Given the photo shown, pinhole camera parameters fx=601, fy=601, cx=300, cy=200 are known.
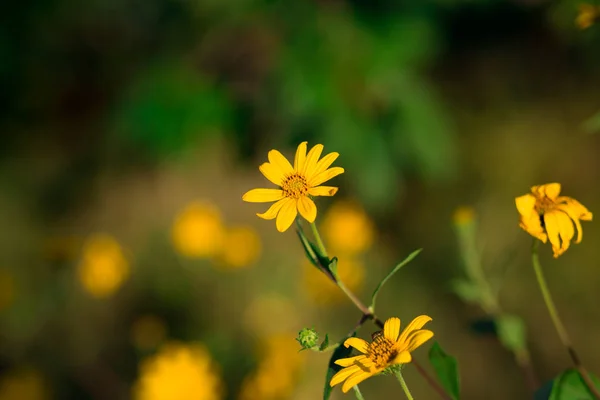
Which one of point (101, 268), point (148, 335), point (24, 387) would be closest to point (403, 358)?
point (148, 335)

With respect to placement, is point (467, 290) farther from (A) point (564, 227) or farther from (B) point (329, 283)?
(B) point (329, 283)

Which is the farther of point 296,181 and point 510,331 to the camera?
point 510,331

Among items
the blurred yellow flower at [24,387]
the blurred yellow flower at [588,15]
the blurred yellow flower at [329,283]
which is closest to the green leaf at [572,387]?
the blurred yellow flower at [588,15]

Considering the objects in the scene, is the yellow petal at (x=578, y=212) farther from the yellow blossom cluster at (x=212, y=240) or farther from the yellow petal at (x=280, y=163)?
the yellow blossom cluster at (x=212, y=240)

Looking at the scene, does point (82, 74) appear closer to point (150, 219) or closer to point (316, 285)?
point (150, 219)

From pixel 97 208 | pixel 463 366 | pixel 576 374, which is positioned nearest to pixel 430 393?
pixel 463 366

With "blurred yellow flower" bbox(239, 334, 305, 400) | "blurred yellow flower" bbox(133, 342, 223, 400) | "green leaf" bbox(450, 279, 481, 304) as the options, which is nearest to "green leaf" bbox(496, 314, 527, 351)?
"green leaf" bbox(450, 279, 481, 304)

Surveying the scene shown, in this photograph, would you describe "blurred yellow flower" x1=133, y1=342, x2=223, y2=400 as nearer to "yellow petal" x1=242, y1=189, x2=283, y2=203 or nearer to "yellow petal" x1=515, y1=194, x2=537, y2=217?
"yellow petal" x1=242, y1=189, x2=283, y2=203
